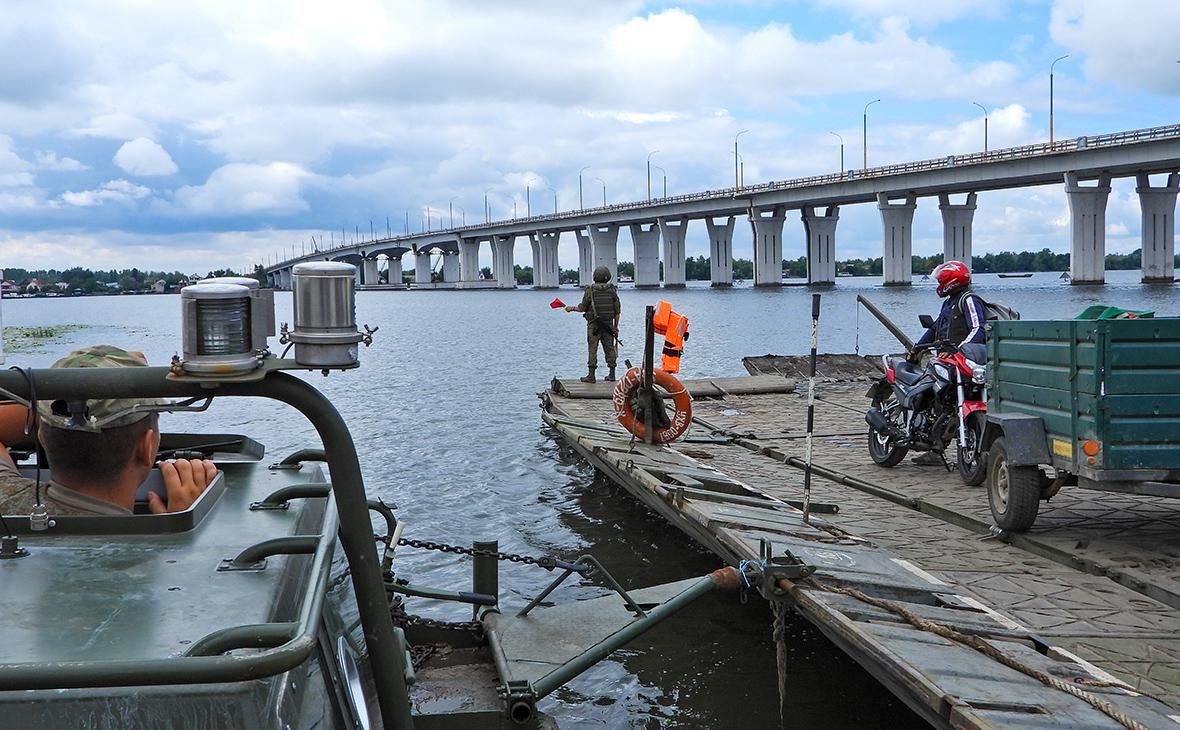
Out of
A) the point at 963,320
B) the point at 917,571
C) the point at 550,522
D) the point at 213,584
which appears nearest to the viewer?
the point at 213,584

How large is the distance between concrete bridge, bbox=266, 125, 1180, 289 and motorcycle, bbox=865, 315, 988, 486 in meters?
32.8

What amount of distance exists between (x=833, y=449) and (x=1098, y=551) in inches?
223

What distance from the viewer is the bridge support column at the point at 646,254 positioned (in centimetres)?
10894

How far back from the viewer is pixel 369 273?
158250 millimetres

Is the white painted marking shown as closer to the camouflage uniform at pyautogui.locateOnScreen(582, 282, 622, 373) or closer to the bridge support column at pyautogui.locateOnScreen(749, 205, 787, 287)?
the camouflage uniform at pyautogui.locateOnScreen(582, 282, 622, 373)

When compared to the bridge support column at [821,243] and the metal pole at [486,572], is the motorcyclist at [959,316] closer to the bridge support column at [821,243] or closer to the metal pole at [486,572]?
the metal pole at [486,572]

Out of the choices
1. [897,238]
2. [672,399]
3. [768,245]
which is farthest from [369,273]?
[672,399]

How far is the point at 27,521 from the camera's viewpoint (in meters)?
Result: 3.10

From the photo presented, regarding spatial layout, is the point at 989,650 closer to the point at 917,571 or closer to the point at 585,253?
the point at 917,571

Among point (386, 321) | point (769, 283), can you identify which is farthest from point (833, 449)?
point (769, 283)

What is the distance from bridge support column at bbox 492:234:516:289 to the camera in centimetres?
13050

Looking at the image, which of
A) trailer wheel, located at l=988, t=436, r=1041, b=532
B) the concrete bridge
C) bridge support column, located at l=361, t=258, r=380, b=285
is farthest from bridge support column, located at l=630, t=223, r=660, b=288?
trailer wheel, located at l=988, t=436, r=1041, b=532

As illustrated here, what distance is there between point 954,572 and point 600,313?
13.2 m

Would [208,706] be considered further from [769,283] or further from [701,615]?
[769,283]
